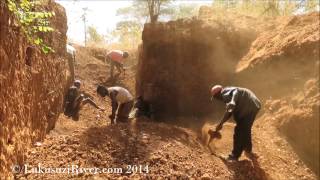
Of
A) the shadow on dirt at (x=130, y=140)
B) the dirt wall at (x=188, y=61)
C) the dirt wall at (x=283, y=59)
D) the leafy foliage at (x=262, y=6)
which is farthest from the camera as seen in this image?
the leafy foliage at (x=262, y=6)

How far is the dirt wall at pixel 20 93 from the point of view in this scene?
436 centimetres

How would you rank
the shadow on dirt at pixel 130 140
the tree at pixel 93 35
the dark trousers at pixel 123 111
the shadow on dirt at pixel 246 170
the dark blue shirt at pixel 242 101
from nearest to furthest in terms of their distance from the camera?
the shadow on dirt at pixel 130 140
the shadow on dirt at pixel 246 170
the dark blue shirt at pixel 242 101
the dark trousers at pixel 123 111
the tree at pixel 93 35

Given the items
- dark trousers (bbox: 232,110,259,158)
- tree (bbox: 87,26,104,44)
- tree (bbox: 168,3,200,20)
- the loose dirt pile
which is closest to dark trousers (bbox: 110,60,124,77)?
the loose dirt pile

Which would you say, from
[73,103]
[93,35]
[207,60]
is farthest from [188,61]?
[93,35]

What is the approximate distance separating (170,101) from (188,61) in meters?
1.14

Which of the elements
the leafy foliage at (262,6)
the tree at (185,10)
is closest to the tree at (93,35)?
the tree at (185,10)

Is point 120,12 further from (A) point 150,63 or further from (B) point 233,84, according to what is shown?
(B) point 233,84

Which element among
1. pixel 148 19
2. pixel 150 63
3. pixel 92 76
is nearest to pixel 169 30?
pixel 150 63

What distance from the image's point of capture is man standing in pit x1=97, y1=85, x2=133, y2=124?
843cm

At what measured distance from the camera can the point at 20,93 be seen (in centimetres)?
497

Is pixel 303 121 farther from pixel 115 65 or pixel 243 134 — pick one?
pixel 115 65

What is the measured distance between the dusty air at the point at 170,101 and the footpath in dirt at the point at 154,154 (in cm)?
2

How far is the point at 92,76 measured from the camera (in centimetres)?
1312

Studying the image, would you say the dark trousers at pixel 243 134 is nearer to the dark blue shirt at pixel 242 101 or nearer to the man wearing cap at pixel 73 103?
the dark blue shirt at pixel 242 101
